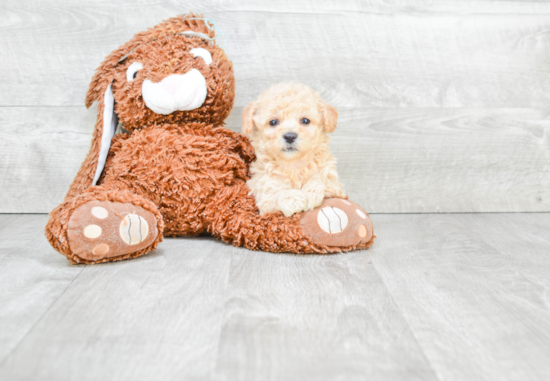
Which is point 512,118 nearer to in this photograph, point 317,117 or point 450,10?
point 450,10

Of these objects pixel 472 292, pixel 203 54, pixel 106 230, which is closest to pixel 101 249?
pixel 106 230

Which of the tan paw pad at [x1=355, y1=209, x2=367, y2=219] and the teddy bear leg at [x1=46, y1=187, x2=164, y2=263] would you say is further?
the tan paw pad at [x1=355, y1=209, x2=367, y2=219]

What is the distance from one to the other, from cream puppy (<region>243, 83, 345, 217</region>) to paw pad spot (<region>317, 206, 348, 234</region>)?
0.03m

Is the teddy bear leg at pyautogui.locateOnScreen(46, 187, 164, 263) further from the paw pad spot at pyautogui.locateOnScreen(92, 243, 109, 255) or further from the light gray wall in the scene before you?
the light gray wall

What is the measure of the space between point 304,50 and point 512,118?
0.66 m

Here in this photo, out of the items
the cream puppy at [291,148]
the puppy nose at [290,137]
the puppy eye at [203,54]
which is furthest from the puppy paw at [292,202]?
the puppy eye at [203,54]

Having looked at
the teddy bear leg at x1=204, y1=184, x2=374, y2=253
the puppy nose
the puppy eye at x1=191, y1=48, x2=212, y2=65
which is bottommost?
the teddy bear leg at x1=204, y1=184, x2=374, y2=253

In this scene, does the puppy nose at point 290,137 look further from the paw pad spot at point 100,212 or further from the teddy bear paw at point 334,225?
the paw pad spot at point 100,212

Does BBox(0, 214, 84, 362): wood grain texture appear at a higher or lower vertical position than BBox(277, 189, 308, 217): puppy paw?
lower

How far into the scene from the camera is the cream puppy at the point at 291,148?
985 mm

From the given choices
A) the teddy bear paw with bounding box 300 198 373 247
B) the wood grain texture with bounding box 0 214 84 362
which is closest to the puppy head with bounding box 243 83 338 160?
the teddy bear paw with bounding box 300 198 373 247

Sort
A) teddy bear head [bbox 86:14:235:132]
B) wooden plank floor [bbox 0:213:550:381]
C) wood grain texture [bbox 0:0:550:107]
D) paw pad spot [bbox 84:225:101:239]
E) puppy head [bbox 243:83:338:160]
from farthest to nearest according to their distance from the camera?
wood grain texture [bbox 0:0:550:107], teddy bear head [bbox 86:14:235:132], puppy head [bbox 243:83:338:160], paw pad spot [bbox 84:225:101:239], wooden plank floor [bbox 0:213:550:381]

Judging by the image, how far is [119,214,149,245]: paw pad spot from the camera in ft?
2.96

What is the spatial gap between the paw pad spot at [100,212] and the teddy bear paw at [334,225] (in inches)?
15.3
